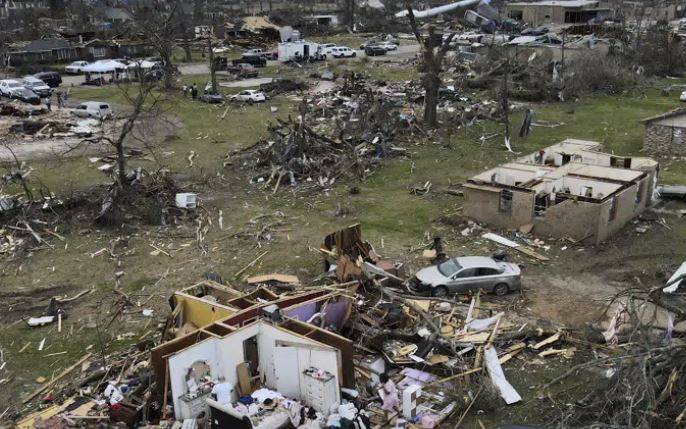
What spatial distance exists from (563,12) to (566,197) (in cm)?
6774

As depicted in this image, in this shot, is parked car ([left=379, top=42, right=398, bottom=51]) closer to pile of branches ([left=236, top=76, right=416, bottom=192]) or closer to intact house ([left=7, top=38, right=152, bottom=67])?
intact house ([left=7, top=38, right=152, bottom=67])

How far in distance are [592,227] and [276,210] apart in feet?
34.2

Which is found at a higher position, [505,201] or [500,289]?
[505,201]

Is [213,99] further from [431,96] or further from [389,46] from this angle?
[389,46]

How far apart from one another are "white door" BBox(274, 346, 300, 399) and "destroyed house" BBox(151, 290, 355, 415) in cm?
15

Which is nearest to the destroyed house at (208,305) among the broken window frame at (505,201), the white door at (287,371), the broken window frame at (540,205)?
the white door at (287,371)

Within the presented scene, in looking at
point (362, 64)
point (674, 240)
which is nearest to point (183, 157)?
point (674, 240)

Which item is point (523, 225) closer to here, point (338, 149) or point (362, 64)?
point (338, 149)

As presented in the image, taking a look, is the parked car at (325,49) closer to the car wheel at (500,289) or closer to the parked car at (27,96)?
the parked car at (27,96)

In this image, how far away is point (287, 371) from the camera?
1197 centimetres

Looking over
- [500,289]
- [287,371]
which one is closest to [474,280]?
[500,289]

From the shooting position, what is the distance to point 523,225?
20406 millimetres

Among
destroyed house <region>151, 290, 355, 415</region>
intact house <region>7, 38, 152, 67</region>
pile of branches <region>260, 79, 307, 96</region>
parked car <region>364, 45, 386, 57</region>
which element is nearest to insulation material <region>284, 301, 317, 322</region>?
destroyed house <region>151, 290, 355, 415</region>

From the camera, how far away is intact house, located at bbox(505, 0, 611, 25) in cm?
8019
